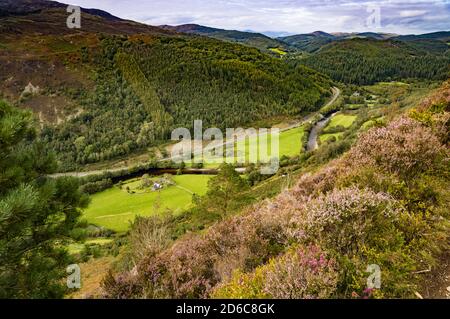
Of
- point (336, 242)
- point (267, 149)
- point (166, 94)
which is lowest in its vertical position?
point (267, 149)

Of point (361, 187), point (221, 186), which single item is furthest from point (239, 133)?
point (361, 187)

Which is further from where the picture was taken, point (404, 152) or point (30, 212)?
point (404, 152)

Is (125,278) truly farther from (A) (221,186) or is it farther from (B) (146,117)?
(B) (146,117)

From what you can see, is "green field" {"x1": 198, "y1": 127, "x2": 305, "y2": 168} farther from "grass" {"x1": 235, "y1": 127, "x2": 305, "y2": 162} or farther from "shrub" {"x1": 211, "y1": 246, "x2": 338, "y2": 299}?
"shrub" {"x1": 211, "y1": 246, "x2": 338, "y2": 299}

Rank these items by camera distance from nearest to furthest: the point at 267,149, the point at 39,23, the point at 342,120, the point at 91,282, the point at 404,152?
the point at 404,152
the point at 91,282
the point at 267,149
the point at 342,120
the point at 39,23

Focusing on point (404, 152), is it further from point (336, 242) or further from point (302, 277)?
point (302, 277)

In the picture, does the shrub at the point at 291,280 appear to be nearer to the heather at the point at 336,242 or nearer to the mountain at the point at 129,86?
the heather at the point at 336,242

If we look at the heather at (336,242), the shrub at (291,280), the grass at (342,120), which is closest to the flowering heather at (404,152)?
the heather at (336,242)

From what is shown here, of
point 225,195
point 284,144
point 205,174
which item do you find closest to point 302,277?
point 225,195
